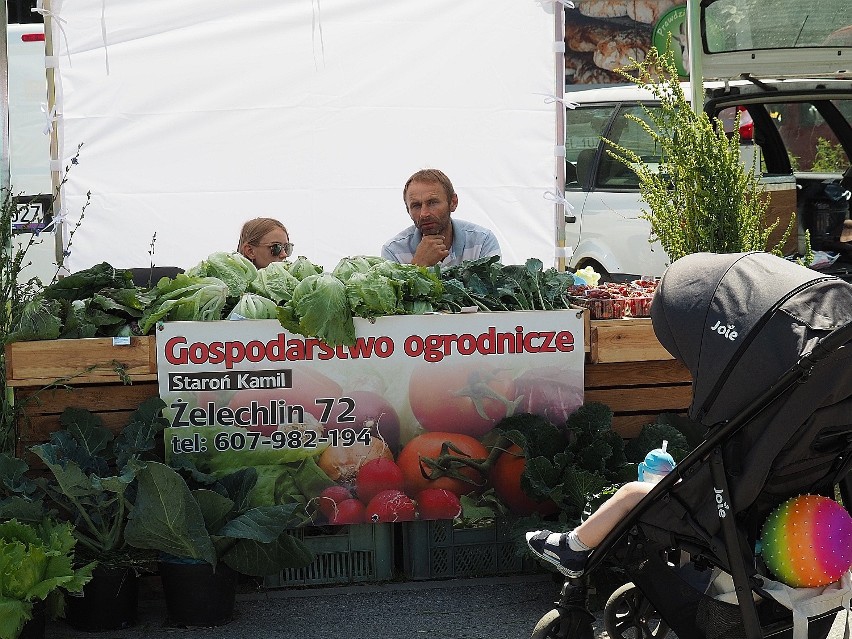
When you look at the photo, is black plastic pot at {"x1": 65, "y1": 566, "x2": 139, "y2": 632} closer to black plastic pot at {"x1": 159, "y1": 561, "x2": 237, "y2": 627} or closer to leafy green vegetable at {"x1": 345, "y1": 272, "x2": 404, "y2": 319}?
black plastic pot at {"x1": 159, "y1": 561, "x2": 237, "y2": 627}

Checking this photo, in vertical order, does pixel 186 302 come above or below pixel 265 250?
below

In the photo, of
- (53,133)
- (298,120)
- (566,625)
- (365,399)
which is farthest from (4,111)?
(566,625)

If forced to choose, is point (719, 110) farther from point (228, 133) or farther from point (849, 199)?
point (228, 133)

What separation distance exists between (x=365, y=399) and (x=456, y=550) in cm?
Answer: 78

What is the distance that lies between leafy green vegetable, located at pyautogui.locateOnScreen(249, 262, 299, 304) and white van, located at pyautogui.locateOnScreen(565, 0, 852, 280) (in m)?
2.80

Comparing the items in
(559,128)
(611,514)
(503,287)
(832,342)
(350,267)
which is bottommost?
(611,514)

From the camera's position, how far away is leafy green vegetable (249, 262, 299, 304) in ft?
15.6

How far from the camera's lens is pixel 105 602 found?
432 centimetres

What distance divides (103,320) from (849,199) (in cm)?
565

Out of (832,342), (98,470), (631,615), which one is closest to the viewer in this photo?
(832,342)

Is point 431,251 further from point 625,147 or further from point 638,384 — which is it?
point 625,147

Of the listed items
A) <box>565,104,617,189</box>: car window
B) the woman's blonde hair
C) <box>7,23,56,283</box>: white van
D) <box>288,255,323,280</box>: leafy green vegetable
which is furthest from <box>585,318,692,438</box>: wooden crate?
<box>7,23,56,283</box>: white van

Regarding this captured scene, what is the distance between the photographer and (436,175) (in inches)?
252

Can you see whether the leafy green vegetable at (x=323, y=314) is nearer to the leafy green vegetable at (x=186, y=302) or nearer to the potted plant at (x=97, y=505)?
the leafy green vegetable at (x=186, y=302)
